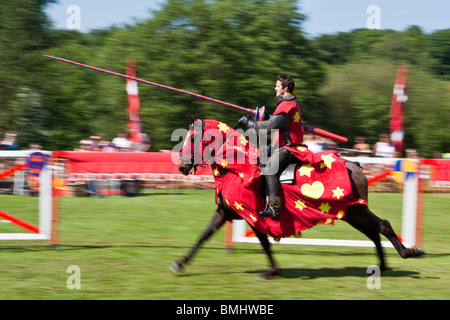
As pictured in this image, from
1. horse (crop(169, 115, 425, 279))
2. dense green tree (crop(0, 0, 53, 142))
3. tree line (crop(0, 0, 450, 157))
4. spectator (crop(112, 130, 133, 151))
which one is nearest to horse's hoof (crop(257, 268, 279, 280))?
horse (crop(169, 115, 425, 279))

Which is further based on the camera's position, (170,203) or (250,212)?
(170,203)

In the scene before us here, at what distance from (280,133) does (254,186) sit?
2.32ft

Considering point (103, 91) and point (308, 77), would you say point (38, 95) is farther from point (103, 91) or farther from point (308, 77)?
point (308, 77)

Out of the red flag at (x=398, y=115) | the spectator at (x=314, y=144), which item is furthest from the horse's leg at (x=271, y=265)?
the red flag at (x=398, y=115)

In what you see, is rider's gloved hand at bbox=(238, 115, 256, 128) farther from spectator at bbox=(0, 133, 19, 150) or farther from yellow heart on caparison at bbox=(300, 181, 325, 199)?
spectator at bbox=(0, 133, 19, 150)

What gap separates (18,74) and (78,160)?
967 inches

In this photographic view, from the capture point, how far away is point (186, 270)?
7.79 metres

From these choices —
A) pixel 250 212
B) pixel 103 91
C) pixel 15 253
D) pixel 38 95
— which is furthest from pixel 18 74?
pixel 250 212

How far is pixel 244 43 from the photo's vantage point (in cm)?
3288

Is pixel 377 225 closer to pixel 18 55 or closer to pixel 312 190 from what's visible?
pixel 312 190

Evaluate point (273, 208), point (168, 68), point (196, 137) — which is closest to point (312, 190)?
point (273, 208)

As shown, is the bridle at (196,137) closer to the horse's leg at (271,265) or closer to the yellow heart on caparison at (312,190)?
the horse's leg at (271,265)

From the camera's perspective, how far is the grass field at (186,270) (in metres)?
6.65
